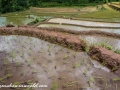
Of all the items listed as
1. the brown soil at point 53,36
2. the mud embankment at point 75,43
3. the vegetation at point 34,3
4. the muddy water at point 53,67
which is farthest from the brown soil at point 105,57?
the vegetation at point 34,3

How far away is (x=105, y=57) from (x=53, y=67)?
203 cm

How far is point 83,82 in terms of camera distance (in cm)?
553

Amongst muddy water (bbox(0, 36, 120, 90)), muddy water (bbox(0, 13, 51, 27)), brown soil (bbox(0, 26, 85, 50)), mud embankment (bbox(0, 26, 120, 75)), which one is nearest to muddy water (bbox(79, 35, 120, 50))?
mud embankment (bbox(0, 26, 120, 75))

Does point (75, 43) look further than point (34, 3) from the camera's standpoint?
No

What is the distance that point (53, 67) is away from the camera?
20.5 ft

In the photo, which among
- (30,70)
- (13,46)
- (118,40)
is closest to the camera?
(30,70)

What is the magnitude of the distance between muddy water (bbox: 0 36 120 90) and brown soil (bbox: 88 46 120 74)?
23cm

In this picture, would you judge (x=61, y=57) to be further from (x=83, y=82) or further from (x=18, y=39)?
(x=18, y=39)

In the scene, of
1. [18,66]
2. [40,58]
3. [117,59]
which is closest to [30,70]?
[18,66]

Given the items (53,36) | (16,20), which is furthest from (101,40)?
(16,20)

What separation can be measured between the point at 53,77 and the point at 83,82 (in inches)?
35.2

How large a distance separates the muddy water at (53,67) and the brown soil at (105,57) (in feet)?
0.75

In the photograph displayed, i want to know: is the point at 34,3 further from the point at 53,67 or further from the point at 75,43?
the point at 53,67

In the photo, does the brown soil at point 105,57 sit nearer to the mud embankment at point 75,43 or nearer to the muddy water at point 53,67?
the mud embankment at point 75,43
